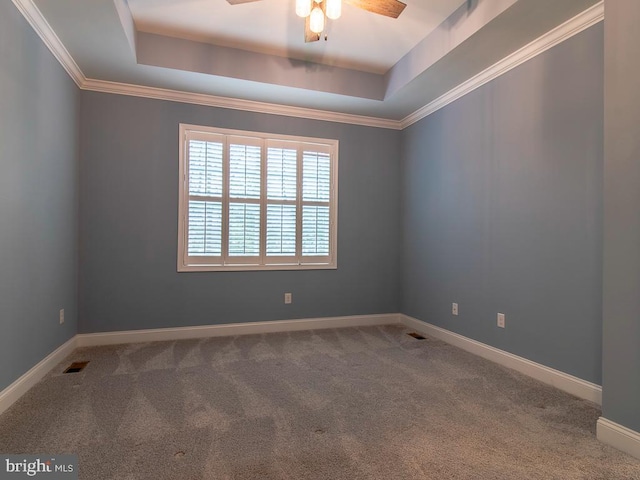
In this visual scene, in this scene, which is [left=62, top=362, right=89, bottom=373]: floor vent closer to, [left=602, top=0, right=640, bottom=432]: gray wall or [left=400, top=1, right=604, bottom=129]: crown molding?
[left=602, top=0, right=640, bottom=432]: gray wall

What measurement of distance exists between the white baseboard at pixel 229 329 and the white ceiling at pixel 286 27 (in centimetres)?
291

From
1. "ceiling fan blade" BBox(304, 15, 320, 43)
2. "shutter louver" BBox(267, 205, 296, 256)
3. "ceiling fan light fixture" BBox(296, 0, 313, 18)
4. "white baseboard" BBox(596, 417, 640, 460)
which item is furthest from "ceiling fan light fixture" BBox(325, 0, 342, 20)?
"white baseboard" BBox(596, 417, 640, 460)

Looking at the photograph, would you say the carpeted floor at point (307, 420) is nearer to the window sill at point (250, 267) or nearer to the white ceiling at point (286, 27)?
the window sill at point (250, 267)

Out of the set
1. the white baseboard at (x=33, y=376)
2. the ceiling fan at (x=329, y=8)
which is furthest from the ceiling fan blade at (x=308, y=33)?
the white baseboard at (x=33, y=376)

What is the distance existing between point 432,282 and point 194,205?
2.83 meters

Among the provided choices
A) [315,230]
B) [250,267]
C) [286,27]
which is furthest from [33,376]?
[286,27]

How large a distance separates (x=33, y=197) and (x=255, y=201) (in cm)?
198

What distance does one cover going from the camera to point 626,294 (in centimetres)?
172

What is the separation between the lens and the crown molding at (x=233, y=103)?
3387 millimetres

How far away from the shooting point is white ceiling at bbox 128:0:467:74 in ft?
8.63

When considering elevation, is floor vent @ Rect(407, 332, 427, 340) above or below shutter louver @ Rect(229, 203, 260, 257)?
below

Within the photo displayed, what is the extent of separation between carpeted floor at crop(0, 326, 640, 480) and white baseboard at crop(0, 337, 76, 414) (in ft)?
0.22

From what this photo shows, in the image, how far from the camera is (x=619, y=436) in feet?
5.71

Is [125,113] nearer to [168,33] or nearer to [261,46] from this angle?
[168,33]
